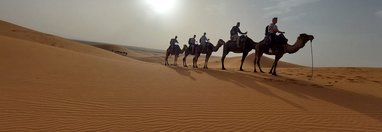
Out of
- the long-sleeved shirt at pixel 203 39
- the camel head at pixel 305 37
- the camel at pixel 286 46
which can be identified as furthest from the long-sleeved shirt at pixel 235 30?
the camel head at pixel 305 37

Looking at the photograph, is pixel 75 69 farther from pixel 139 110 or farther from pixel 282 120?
pixel 282 120

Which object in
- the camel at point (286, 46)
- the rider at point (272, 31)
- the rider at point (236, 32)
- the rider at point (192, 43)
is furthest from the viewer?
the rider at point (192, 43)

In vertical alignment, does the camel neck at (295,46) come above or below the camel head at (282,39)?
below

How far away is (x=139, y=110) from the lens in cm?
788

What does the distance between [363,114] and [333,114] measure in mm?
826

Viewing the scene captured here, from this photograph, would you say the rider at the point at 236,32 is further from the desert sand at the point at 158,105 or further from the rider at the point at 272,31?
the desert sand at the point at 158,105

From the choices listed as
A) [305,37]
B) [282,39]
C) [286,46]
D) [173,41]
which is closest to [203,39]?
[173,41]

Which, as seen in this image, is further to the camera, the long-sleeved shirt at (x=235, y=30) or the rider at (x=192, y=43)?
the rider at (x=192, y=43)

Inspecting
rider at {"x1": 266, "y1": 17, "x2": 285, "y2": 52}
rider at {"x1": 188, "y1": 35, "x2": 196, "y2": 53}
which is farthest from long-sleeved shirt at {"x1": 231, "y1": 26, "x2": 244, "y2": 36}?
rider at {"x1": 188, "y1": 35, "x2": 196, "y2": 53}

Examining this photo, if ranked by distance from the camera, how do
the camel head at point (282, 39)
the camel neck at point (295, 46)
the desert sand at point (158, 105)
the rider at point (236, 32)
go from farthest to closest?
the rider at point (236, 32), the camel head at point (282, 39), the camel neck at point (295, 46), the desert sand at point (158, 105)

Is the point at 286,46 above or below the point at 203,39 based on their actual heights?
below

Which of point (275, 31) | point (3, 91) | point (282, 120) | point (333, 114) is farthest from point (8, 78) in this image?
point (275, 31)

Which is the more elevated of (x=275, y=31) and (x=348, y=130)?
(x=275, y=31)

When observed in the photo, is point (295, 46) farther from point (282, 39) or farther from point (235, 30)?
point (235, 30)
